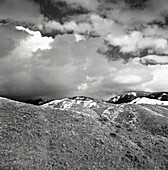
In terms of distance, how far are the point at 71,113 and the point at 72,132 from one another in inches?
292

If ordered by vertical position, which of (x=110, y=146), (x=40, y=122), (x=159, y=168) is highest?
(x=40, y=122)

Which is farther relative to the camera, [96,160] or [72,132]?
[72,132]

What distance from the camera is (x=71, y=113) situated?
59562 millimetres

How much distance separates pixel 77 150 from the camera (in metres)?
48.0

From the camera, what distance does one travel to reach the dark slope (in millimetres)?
43344

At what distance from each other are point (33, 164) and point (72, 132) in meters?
12.5

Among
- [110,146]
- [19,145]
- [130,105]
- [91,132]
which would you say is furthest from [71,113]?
[130,105]

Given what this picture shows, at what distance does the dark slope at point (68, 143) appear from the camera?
142 feet

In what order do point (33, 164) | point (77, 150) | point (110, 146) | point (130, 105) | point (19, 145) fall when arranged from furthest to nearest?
point (130, 105)
point (110, 146)
point (77, 150)
point (19, 145)
point (33, 164)

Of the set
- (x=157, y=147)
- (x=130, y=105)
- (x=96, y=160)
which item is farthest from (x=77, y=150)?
(x=130, y=105)

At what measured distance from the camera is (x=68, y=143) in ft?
161

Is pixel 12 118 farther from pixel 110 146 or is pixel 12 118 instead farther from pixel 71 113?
pixel 110 146

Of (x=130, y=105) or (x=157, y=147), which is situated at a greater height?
(x=130, y=105)

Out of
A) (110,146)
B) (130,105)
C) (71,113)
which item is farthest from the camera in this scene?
(130,105)
